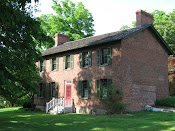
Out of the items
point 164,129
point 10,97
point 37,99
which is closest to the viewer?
point 164,129

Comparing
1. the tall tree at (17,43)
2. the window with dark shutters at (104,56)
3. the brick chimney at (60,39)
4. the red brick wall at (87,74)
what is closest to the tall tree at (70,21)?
the brick chimney at (60,39)

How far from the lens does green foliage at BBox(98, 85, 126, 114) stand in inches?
670

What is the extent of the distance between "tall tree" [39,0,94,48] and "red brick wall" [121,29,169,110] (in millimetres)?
16532

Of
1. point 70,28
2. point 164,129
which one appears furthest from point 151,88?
point 70,28

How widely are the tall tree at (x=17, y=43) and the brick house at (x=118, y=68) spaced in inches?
262

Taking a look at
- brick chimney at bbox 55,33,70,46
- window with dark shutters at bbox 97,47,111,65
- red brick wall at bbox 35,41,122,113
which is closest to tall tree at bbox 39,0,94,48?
brick chimney at bbox 55,33,70,46

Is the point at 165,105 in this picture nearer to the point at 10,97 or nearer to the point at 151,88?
the point at 151,88

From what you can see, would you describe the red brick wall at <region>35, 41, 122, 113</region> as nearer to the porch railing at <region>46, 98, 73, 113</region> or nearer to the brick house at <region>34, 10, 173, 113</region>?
the brick house at <region>34, 10, 173, 113</region>

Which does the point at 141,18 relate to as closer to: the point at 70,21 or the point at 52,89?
the point at 52,89

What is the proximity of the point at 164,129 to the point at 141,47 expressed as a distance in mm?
10585

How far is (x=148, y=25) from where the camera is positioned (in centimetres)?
2039

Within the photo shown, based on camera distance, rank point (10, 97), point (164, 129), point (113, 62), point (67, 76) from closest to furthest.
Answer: point (164, 129)
point (10, 97)
point (113, 62)
point (67, 76)

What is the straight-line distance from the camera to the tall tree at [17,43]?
38.6 feet

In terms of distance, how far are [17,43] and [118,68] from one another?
8.39 m
